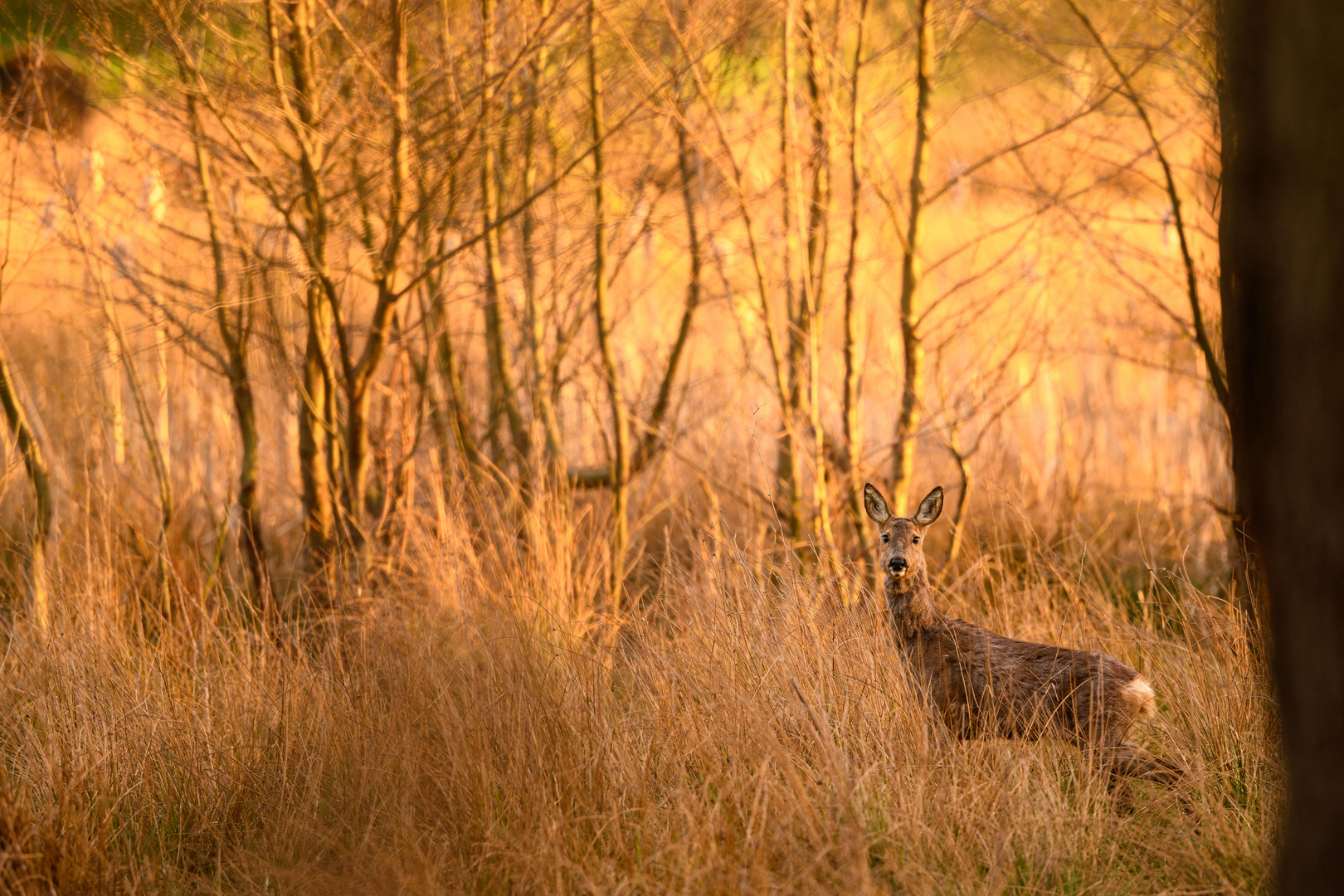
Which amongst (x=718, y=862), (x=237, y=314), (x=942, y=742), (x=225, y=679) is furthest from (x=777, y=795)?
(x=237, y=314)

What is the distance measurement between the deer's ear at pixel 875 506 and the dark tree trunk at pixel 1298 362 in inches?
96.5

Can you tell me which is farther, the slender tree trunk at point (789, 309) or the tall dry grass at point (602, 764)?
the slender tree trunk at point (789, 309)

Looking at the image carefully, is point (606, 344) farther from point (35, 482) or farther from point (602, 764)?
point (602, 764)

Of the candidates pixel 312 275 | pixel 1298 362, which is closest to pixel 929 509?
pixel 1298 362

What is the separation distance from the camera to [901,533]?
404cm

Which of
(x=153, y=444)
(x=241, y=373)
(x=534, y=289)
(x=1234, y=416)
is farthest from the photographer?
(x=534, y=289)

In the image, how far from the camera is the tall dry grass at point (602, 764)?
2893 mm

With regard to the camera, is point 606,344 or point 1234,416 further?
point 606,344

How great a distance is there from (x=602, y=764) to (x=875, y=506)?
59.1 inches

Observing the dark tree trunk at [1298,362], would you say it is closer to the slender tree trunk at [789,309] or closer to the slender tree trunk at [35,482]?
the slender tree trunk at [789,309]

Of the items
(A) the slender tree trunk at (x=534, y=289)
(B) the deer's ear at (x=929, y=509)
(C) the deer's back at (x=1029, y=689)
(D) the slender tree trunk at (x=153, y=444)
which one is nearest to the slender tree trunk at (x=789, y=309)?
(B) the deer's ear at (x=929, y=509)

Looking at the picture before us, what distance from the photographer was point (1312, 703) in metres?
1.65

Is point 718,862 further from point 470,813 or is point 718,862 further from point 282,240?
point 282,240

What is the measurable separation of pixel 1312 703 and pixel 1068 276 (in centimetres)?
754
